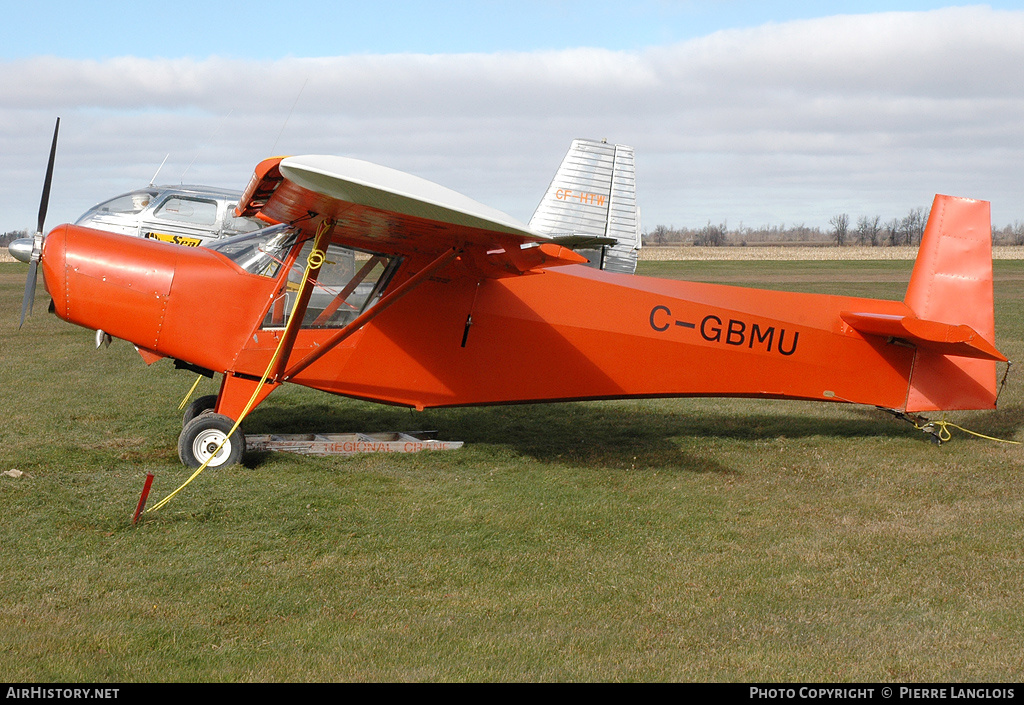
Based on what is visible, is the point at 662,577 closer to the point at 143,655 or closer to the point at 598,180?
the point at 143,655

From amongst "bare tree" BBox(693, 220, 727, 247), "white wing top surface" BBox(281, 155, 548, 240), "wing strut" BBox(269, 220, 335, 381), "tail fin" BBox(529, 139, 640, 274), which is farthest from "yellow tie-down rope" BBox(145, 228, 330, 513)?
"bare tree" BBox(693, 220, 727, 247)

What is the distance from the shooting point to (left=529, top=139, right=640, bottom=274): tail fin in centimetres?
1471

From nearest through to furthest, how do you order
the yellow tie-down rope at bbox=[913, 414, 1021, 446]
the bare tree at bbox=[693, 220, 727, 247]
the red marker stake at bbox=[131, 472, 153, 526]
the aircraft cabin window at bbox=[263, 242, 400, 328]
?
the red marker stake at bbox=[131, 472, 153, 526]
the aircraft cabin window at bbox=[263, 242, 400, 328]
the yellow tie-down rope at bbox=[913, 414, 1021, 446]
the bare tree at bbox=[693, 220, 727, 247]

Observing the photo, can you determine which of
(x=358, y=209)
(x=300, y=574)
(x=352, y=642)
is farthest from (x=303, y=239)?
(x=352, y=642)

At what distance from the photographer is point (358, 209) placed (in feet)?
21.8

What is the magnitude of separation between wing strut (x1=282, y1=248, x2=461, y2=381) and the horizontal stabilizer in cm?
431

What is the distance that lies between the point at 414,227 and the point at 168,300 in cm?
238

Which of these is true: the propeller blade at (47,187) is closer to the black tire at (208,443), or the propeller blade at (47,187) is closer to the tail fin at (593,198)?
the black tire at (208,443)

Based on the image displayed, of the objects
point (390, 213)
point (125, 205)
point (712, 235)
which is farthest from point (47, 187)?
point (712, 235)

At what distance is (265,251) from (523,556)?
3865mm

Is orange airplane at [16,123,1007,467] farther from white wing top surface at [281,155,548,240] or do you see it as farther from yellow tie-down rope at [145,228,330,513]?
white wing top surface at [281,155,548,240]

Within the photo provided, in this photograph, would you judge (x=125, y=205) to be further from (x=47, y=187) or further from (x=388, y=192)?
(x=388, y=192)

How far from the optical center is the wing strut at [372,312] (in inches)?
284

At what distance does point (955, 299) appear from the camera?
9016 mm
